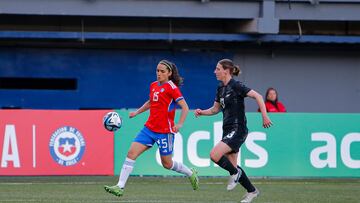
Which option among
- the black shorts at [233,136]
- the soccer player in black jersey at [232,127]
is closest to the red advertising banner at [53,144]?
the soccer player in black jersey at [232,127]

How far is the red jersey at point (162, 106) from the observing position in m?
13.9

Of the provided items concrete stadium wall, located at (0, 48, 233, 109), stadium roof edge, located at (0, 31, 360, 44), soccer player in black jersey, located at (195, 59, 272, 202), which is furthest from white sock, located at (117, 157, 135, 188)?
concrete stadium wall, located at (0, 48, 233, 109)

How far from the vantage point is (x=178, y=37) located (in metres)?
24.7

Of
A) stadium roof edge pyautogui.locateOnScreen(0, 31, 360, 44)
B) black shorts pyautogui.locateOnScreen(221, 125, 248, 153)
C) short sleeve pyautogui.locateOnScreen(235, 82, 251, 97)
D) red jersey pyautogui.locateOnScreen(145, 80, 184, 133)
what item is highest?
stadium roof edge pyautogui.locateOnScreen(0, 31, 360, 44)

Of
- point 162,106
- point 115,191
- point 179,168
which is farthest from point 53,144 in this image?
point 115,191

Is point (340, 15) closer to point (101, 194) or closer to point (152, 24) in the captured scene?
point (152, 24)

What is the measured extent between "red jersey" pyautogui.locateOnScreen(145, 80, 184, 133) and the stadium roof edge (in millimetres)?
10249

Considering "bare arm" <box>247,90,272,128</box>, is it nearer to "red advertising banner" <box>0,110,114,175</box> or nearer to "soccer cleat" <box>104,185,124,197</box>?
"soccer cleat" <box>104,185,124,197</box>

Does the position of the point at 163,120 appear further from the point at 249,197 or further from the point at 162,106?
the point at 249,197

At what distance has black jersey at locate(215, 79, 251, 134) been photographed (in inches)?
534

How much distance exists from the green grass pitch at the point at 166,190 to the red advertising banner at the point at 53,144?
0.21 metres

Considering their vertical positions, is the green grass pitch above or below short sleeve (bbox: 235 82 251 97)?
below

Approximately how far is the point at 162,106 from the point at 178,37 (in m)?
10.8

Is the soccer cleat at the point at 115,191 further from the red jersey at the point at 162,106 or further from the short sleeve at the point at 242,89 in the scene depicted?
the short sleeve at the point at 242,89
